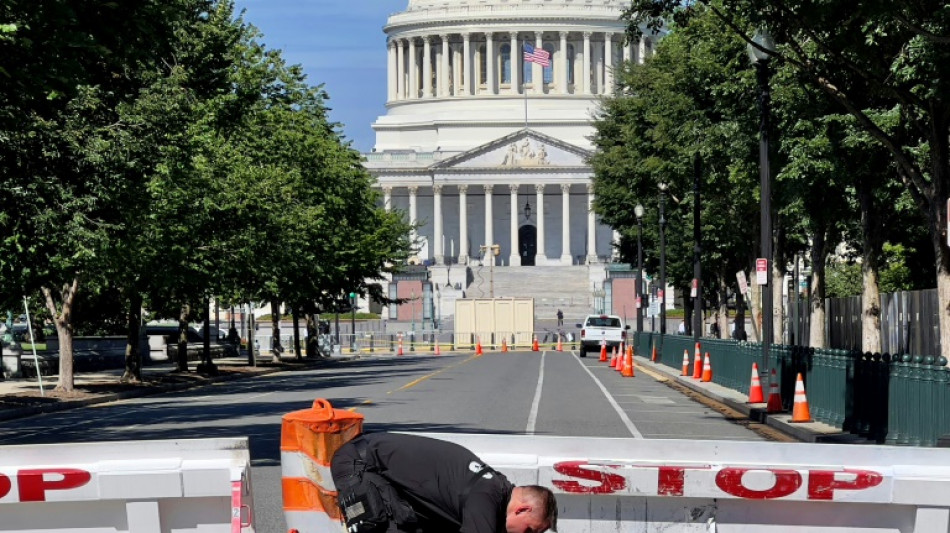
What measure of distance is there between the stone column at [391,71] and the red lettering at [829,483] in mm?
175329

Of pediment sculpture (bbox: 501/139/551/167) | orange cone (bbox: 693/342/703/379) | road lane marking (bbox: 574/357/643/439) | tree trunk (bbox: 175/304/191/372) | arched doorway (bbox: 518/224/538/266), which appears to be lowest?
road lane marking (bbox: 574/357/643/439)

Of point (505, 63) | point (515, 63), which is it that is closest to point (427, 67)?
point (505, 63)

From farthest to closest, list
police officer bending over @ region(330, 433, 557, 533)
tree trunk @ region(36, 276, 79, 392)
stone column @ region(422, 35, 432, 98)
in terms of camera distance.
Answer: stone column @ region(422, 35, 432, 98) → tree trunk @ region(36, 276, 79, 392) → police officer bending over @ region(330, 433, 557, 533)

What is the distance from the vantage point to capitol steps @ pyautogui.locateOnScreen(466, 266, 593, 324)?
136 metres

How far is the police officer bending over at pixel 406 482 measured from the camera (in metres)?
6.36

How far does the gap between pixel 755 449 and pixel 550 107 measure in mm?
165320

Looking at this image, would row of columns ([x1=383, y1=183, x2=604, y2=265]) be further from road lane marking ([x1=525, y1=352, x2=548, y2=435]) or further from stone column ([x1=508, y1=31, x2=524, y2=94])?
road lane marking ([x1=525, y1=352, x2=548, y2=435])

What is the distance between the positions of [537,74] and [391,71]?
17020 mm

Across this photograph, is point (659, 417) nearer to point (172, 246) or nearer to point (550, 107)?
point (172, 246)

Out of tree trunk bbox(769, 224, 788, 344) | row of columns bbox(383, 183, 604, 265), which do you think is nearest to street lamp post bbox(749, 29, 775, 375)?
tree trunk bbox(769, 224, 788, 344)

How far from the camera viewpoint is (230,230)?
45.5 metres

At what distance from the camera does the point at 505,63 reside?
180 m

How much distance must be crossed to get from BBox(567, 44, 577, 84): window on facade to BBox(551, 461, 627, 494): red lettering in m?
171

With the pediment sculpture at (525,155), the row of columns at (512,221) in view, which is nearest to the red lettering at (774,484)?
the row of columns at (512,221)
